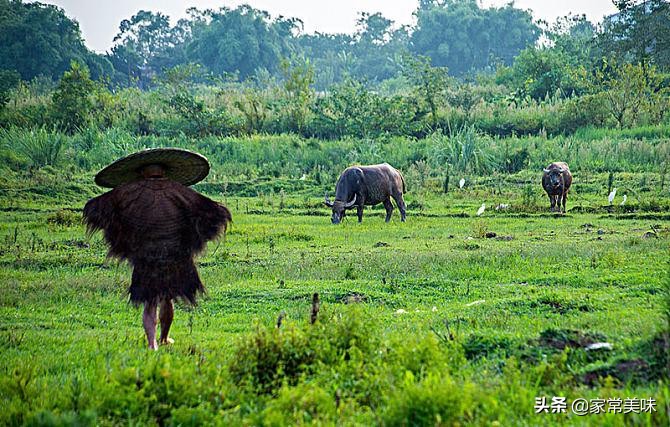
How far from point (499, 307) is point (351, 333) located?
293 centimetres

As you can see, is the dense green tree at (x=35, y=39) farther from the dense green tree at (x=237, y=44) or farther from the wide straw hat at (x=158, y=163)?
the wide straw hat at (x=158, y=163)

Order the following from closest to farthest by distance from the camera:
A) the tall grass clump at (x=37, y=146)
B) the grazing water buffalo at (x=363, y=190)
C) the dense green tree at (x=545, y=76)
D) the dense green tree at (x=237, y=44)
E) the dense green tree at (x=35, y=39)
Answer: the grazing water buffalo at (x=363, y=190) < the tall grass clump at (x=37, y=146) < the dense green tree at (x=545, y=76) < the dense green tree at (x=35, y=39) < the dense green tree at (x=237, y=44)

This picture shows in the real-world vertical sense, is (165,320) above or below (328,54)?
below

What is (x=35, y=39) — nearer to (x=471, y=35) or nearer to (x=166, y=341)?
(x=471, y=35)

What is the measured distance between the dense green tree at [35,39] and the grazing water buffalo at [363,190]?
2983cm

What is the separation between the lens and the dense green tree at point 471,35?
64.0m

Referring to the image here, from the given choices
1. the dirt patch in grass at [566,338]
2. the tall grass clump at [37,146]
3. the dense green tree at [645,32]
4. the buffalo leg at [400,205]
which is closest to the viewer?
the dirt patch in grass at [566,338]

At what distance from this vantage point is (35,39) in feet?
148

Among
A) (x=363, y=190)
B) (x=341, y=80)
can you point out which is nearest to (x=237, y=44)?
(x=341, y=80)

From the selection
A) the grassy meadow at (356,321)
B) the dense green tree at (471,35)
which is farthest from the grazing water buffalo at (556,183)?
the dense green tree at (471,35)

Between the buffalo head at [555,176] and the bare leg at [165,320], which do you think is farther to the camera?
the buffalo head at [555,176]

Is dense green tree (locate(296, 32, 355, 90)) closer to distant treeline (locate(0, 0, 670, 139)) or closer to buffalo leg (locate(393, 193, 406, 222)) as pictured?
distant treeline (locate(0, 0, 670, 139))

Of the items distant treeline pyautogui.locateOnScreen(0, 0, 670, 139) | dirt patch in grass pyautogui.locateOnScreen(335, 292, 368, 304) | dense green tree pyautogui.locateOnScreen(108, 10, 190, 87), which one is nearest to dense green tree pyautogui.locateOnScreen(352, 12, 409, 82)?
distant treeline pyautogui.locateOnScreen(0, 0, 670, 139)

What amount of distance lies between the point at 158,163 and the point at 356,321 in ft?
8.52
